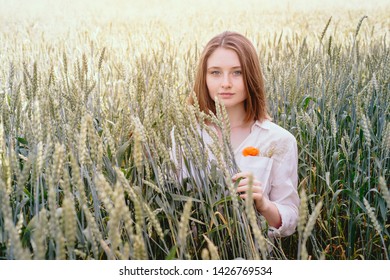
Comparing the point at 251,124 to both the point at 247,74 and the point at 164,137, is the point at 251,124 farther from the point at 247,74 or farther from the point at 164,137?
the point at 164,137

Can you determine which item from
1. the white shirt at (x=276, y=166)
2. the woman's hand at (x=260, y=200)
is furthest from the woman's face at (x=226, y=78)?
the woman's hand at (x=260, y=200)

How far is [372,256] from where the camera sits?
1.26 meters

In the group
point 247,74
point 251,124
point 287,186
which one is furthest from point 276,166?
point 247,74

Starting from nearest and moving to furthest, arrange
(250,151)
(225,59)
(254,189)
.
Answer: (254,189) < (250,151) < (225,59)

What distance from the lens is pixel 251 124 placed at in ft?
4.75

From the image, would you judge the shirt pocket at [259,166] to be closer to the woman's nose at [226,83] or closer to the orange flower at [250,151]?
the orange flower at [250,151]

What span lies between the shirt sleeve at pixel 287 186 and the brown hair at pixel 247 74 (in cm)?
14

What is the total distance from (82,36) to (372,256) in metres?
2.35

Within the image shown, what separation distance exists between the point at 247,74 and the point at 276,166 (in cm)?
28

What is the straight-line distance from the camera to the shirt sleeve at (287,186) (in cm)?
127

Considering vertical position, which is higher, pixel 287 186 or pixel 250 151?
pixel 250 151

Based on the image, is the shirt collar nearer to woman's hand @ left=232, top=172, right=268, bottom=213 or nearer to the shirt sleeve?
the shirt sleeve

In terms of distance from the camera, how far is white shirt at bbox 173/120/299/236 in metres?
1.27
